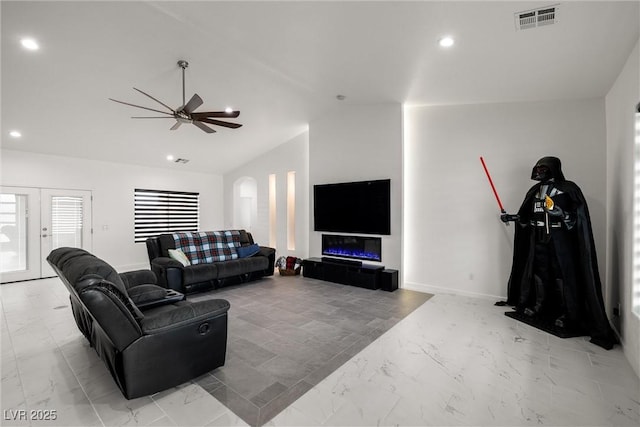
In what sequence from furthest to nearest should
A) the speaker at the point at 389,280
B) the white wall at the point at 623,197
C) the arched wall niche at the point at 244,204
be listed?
the arched wall niche at the point at 244,204 < the speaker at the point at 389,280 < the white wall at the point at 623,197

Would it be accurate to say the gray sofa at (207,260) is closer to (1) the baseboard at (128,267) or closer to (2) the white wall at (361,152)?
(2) the white wall at (361,152)

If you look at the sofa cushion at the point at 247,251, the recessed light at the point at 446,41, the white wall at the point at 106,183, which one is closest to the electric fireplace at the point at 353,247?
the sofa cushion at the point at 247,251

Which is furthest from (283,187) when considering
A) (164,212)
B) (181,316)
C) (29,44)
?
(181,316)

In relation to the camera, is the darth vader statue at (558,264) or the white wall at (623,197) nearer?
the white wall at (623,197)

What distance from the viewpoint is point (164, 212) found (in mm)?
7664

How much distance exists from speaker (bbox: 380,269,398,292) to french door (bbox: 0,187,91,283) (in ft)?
20.9

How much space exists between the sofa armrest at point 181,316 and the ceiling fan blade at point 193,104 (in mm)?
2168

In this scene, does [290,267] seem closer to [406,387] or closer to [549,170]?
[406,387]

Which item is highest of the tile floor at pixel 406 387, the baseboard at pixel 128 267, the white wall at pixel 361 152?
the white wall at pixel 361 152

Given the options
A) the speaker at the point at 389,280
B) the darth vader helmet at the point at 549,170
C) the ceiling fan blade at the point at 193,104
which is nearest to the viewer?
the ceiling fan blade at the point at 193,104

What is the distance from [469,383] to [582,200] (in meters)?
2.37

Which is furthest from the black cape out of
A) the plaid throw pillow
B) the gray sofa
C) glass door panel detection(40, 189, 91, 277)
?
glass door panel detection(40, 189, 91, 277)

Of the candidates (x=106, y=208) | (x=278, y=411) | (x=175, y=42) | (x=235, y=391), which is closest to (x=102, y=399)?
(x=235, y=391)

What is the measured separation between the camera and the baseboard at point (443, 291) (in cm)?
434
